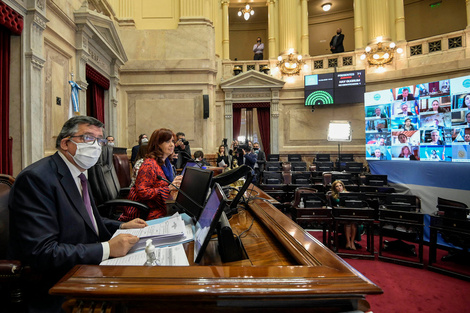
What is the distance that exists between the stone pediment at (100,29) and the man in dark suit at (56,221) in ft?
16.0

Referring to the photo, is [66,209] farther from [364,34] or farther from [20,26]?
[364,34]

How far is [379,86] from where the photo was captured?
880 cm

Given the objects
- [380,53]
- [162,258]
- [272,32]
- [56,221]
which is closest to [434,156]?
[380,53]

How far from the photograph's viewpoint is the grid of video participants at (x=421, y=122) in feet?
20.5

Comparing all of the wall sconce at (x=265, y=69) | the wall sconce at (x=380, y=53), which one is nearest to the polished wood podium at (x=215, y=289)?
the wall sconce at (x=265, y=69)

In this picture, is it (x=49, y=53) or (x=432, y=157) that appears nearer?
(x=49, y=53)

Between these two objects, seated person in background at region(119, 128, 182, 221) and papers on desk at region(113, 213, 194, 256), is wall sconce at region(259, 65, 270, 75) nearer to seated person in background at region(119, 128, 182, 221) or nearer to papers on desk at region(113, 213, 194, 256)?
seated person in background at region(119, 128, 182, 221)

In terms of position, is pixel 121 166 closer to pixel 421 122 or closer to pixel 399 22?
pixel 421 122

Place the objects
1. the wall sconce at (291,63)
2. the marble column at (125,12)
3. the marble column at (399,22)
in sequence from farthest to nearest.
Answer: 1. the wall sconce at (291,63)
2. the marble column at (399,22)
3. the marble column at (125,12)

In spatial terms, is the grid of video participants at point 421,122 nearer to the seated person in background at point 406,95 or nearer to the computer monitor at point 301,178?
the seated person in background at point 406,95

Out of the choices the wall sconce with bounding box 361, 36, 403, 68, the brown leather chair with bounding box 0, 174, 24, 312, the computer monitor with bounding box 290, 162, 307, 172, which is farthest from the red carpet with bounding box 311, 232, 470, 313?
the wall sconce with bounding box 361, 36, 403, 68

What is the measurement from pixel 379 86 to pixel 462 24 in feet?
16.2

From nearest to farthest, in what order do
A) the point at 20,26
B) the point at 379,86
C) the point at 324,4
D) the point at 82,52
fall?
the point at 20,26, the point at 82,52, the point at 379,86, the point at 324,4

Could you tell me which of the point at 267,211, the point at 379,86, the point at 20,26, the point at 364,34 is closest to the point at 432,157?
the point at 379,86
